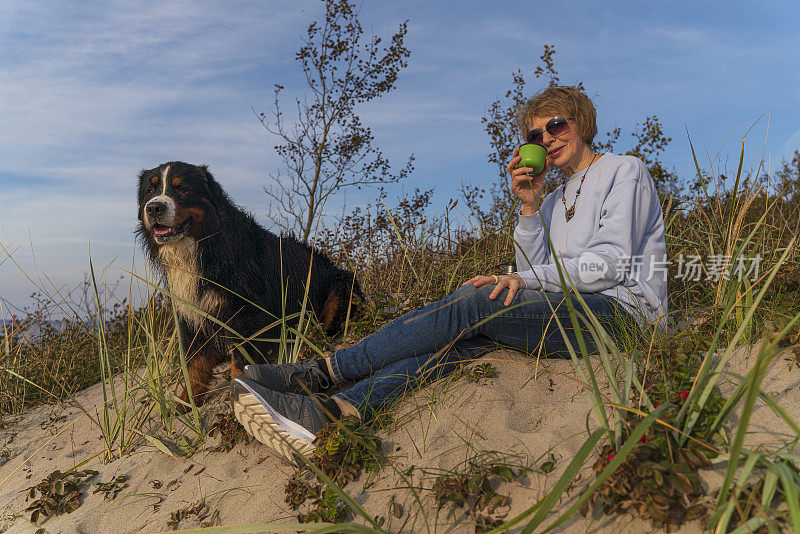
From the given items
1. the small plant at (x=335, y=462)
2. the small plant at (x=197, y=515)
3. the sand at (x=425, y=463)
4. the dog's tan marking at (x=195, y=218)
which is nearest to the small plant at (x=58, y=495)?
the sand at (x=425, y=463)

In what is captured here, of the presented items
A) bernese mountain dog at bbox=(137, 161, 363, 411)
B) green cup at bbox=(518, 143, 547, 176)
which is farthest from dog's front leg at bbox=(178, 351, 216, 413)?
green cup at bbox=(518, 143, 547, 176)

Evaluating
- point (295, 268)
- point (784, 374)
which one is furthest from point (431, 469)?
point (295, 268)

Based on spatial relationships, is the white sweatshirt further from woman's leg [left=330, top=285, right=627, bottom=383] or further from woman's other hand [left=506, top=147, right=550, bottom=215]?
woman's other hand [left=506, top=147, right=550, bottom=215]

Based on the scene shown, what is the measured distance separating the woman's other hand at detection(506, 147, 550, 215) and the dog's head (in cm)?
210

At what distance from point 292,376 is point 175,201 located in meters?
1.53

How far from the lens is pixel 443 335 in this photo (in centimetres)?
281

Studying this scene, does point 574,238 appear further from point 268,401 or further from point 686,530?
point 268,401

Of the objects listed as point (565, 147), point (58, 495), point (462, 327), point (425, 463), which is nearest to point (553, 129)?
point (565, 147)

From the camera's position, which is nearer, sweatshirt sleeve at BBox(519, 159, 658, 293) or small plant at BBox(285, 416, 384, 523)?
small plant at BBox(285, 416, 384, 523)

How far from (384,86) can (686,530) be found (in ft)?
29.7

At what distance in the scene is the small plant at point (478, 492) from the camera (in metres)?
1.94

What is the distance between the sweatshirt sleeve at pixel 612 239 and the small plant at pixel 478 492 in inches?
40.3

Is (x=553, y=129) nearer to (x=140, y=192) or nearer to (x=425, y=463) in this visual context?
(x=425, y=463)

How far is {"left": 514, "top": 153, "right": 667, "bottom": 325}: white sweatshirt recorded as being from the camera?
109 inches
